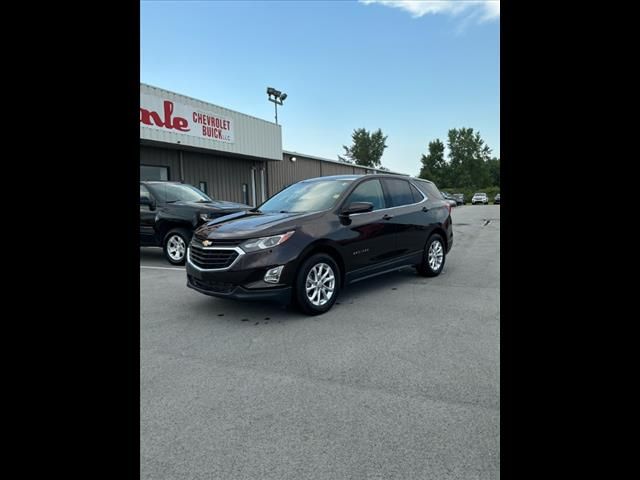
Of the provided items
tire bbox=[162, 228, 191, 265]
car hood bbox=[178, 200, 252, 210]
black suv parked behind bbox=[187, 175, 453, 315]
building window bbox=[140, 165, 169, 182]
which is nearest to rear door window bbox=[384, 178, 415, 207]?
black suv parked behind bbox=[187, 175, 453, 315]

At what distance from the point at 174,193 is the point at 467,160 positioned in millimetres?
88423

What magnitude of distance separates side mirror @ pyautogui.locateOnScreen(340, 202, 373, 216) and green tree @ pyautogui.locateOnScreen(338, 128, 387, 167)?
81477 millimetres

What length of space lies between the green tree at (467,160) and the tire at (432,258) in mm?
83513

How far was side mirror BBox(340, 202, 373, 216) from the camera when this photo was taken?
16.5 ft

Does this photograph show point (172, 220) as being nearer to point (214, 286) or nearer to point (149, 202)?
point (149, 202)

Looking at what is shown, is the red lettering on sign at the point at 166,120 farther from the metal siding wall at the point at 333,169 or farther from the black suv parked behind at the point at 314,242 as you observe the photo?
the metal siding wall at the point at 333,169

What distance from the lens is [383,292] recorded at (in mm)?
5773

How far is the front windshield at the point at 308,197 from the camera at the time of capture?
17.4 feet

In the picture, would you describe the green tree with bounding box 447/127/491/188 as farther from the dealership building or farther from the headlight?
the headlight

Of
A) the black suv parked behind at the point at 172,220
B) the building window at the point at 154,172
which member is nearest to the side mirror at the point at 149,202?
the black suv parked behind at the point at 172,220
